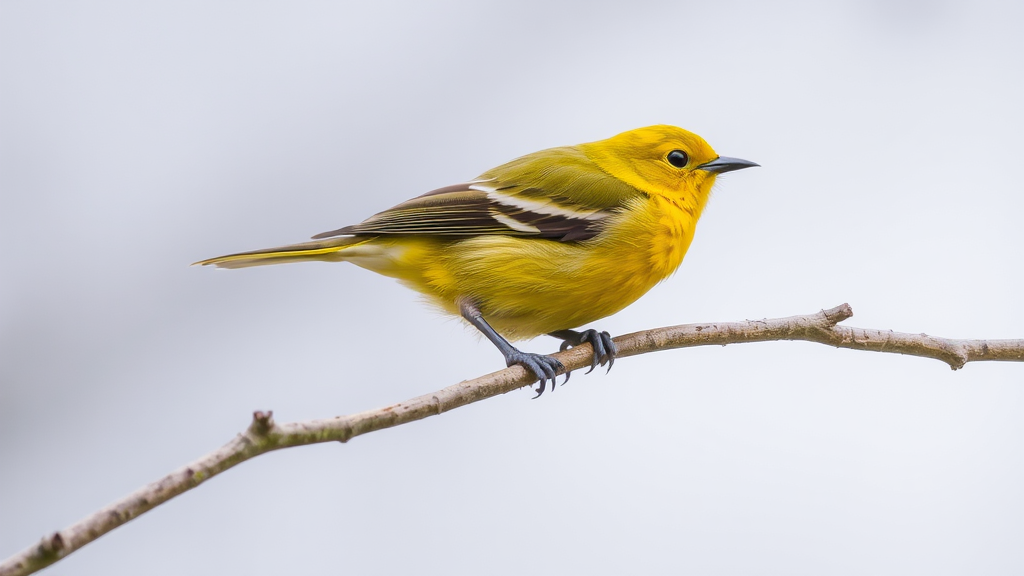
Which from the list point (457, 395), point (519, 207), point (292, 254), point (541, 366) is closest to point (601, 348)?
point (541, 366)

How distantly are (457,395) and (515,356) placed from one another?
997 millimetres

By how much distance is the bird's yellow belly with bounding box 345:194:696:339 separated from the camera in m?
3.94

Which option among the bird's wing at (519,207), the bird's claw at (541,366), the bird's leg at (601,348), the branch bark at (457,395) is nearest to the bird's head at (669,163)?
the bird's wing at (519,207)

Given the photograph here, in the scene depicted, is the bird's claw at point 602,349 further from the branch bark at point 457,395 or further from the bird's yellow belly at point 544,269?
the bird's yellow belly at point 544,269

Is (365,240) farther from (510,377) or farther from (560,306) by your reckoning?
(510,377)

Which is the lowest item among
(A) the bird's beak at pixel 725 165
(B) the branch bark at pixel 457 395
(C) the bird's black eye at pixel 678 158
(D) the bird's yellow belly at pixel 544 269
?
Answer: (B) the branch bark at pixel 457 395

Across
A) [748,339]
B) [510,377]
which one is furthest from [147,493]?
[748,339]

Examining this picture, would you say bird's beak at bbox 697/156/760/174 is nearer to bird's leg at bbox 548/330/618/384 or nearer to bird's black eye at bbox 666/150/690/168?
bird's black eye at bbox 666/150/690/168

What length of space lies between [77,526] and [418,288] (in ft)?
8.27

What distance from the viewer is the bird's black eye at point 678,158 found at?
4.67m

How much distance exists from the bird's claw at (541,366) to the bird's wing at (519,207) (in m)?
0.63

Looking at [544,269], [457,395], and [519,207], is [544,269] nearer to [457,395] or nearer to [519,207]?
[519,207]

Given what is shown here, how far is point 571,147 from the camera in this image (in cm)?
510

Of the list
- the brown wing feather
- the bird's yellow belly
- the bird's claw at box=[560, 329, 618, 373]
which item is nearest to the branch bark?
the bird's claw at box=[560, 329, 618, 373]
